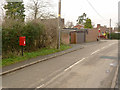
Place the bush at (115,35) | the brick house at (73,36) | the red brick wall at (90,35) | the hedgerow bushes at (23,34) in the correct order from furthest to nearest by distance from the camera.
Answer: the bush at (115,35) → the red brick wall at (90,35) → the brick house at (73,36) → the hedgerow bushes at (23,34)

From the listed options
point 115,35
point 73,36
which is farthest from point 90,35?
point 115,35

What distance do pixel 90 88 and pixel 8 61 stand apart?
6.36 metres

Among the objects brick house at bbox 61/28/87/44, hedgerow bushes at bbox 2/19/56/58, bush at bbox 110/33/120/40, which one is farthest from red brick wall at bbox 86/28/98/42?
hedgerow bushes at bbox 2/19/56/58

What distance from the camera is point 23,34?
12766mm

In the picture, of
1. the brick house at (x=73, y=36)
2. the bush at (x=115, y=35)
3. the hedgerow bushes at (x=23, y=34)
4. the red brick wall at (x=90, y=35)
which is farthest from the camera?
the bush at (x=115, y=35)

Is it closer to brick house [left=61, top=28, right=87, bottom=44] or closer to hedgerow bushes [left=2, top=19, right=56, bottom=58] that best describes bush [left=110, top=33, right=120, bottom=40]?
brick house [left=61, top=28, right=87, bottom=44]

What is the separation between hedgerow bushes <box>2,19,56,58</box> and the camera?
1123 cm

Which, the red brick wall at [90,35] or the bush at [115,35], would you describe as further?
the bush at [115,35]

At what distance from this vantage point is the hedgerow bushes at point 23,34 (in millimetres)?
11234

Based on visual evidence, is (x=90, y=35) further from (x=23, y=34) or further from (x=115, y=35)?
(x=23, y=34)

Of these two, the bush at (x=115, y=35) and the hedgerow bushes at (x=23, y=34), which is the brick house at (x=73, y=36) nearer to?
the hedgerow bushes at (x=23, y=34)

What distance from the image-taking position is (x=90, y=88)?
5.97 meters

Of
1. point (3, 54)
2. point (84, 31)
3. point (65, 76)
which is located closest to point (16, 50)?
point (3, 54)

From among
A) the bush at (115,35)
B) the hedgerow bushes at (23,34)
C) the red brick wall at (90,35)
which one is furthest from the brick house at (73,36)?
the bush at (115,35)
